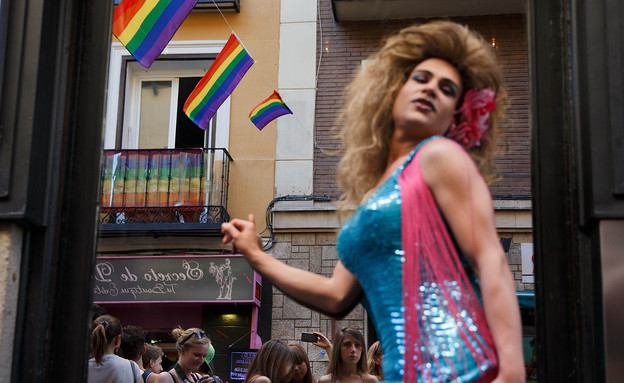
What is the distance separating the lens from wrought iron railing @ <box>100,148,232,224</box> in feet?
39.0

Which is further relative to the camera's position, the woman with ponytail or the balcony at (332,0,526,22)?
the balcony at (332,0,526,22)

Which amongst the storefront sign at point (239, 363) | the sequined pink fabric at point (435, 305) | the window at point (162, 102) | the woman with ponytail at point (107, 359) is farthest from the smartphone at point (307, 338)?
the sequined pink fabric at point (435, 305)

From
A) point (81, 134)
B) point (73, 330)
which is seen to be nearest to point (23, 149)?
point (81, 134)

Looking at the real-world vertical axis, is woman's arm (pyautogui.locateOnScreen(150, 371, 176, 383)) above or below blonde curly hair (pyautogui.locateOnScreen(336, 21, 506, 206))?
below

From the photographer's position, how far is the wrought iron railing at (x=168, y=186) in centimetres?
1188

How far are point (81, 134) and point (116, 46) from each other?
34.9 ft

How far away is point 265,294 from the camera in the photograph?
11703mm

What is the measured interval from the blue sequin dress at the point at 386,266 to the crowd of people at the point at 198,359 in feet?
11.9

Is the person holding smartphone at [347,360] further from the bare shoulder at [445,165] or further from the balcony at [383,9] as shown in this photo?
the bare shoulder at [445,165]

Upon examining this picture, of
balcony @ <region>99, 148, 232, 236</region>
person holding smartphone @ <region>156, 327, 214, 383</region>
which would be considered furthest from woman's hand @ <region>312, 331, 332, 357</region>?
balcony @ <region>99, 148, 232, 236</region>

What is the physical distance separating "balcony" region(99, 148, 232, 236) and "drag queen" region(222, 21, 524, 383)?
32.2ft

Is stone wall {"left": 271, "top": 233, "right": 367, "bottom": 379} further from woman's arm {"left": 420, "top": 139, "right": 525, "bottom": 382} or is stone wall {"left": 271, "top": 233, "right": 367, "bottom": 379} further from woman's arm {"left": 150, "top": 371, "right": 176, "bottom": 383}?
woman's arm {"left": 420, "top": 139, "right": 525, "bottom": 382}

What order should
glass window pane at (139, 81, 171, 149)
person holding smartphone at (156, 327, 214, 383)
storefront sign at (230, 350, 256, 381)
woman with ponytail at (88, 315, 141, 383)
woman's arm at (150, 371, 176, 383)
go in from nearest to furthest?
woman with ponytail at (88, 315, 141, 383) < woman's arm at (150, 371, 176, 383) < person holding smartphone at (156, 327, 214, 383) < storefront sign at (230, 350, 256, 381) < glass window pane at (139, 81, 171, 149)

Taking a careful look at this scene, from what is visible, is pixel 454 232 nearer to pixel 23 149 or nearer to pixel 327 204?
pixel 23 149
